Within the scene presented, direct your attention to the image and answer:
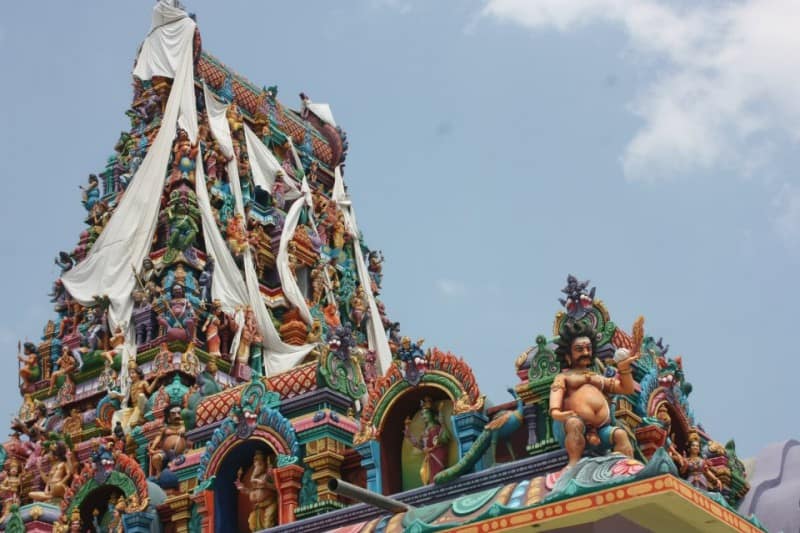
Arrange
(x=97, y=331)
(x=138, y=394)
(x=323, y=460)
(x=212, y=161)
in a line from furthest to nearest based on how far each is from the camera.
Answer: (x=212, y=161)
(x=97, y=331)
(x=138, y=394)
(x=323, y=460)

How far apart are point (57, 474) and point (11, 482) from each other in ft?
12.6

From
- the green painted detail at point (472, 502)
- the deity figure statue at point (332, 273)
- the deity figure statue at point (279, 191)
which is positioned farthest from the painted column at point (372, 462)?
the deity figure statue at point (279, 191)

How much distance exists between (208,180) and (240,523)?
1576cm

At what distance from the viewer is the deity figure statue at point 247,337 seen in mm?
33125

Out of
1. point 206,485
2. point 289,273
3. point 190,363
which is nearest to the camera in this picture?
point 206,485

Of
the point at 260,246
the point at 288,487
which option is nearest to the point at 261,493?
the point at 288,487

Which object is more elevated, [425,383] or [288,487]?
[425,383]

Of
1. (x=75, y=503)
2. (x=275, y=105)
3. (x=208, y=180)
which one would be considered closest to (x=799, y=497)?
(x=75, y=503)

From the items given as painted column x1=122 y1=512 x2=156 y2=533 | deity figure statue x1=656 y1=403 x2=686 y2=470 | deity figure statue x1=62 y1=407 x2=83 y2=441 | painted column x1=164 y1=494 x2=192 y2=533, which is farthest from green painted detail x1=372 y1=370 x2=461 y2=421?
deity figure statue x1=62 y1=407 x2=83 y2=441

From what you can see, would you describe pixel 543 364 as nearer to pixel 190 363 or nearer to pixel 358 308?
pixel 190 363

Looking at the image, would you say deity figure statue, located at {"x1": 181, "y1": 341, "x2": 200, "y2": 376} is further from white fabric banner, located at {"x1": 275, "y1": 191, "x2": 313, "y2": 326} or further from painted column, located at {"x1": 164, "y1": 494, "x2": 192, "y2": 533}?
painted column, located at {"x1": 164, "y1": 494, "x2": 192, "y2": 533}

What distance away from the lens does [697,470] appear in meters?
20.3

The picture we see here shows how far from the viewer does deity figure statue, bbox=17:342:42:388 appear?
34.9m

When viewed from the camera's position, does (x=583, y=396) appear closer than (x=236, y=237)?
Yes
